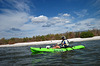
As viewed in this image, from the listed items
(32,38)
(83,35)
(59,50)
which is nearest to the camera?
(59,50)

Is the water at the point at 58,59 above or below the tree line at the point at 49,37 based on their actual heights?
below

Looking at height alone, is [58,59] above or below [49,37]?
below

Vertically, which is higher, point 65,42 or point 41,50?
point 65,42

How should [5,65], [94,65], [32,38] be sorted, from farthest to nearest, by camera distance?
[32,38] → [5,65] → [94,65]

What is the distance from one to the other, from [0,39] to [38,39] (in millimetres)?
12300

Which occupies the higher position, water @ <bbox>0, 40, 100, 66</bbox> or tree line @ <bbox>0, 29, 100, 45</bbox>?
tree line @ <bbox>0, 29, 100, 45</bbox>

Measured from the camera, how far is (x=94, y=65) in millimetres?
5230

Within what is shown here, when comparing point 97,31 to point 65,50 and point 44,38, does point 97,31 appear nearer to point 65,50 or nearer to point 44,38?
point 44,38

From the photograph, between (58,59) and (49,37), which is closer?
(58,59)

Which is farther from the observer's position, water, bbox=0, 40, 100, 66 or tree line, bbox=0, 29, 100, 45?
tree line, bbox=0, 29, 100, 45

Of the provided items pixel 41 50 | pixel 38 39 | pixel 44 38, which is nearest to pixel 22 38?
pixel 38 39

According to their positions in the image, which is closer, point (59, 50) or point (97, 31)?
point (59, 50)

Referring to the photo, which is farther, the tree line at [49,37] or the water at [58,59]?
the tree line at [49,37]

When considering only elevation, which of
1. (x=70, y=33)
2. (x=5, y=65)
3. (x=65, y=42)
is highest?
(x=70, y=33)
